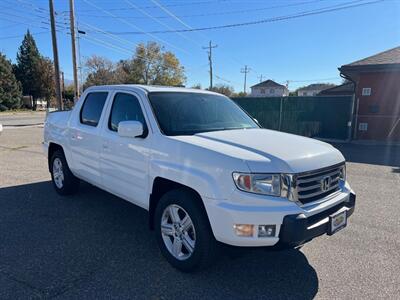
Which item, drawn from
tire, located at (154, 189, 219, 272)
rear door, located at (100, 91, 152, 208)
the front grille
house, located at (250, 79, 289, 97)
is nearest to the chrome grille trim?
the front grille

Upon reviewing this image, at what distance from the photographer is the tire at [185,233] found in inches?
114

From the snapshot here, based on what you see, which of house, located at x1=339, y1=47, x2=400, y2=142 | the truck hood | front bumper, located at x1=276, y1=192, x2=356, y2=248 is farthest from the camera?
house, located at x1=339, y1=47, x2=400, y2=142

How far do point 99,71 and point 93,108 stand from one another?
207 feet

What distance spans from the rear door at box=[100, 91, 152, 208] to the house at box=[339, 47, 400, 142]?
506 inches

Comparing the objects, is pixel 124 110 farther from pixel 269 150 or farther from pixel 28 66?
pixel 28 66

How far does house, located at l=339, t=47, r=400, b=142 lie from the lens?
1366cm

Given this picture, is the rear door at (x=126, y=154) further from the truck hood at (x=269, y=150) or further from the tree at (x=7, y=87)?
the tree at (x=7, y=87)

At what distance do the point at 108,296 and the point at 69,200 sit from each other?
299cm

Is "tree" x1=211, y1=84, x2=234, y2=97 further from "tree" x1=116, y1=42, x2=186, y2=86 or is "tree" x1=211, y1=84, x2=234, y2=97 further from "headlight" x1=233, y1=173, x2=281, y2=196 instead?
"headlight" x1=233, y1=173, x2=281, y2=196

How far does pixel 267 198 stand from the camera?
2643mm

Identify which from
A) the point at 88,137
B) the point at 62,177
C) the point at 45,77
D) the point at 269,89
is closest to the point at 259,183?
the point at 88,137

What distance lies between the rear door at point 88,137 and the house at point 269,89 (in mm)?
85017

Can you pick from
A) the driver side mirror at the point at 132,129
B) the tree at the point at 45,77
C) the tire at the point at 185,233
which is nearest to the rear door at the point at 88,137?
the driver side mirror at the point at 132,129

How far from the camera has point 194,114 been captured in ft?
12.7
